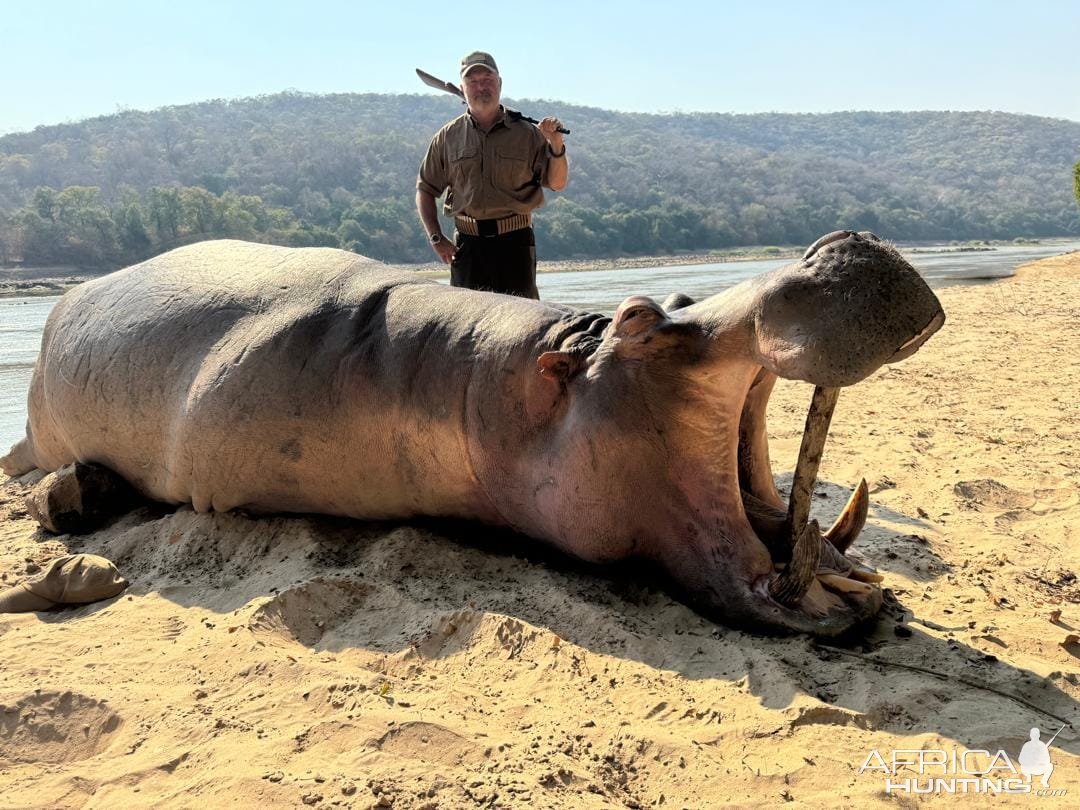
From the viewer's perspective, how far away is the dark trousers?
17.0 feet

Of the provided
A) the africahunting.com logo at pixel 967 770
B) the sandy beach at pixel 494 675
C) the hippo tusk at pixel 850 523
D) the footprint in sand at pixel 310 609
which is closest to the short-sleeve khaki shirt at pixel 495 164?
the sandy beach at pixel 494 675

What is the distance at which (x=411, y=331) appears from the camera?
3.44 m

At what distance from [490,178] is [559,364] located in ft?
7.87

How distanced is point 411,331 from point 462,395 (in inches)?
15.2

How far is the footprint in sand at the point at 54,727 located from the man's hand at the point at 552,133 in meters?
3.51

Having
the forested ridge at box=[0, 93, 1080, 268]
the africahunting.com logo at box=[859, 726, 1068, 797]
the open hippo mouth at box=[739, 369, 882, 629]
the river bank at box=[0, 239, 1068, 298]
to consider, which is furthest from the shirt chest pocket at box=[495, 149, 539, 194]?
the forested ridge at box=[0, 93, 1080, 268]

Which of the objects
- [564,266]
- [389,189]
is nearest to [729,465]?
[564,266]

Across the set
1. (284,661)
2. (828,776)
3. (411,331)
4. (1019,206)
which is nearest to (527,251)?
(411,331)

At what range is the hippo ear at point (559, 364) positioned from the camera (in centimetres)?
295

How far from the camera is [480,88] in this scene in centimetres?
496

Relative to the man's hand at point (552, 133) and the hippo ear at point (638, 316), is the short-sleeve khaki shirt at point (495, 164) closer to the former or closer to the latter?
the man's hand at point (552, 133)

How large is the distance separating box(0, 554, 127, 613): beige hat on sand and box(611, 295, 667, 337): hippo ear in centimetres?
205

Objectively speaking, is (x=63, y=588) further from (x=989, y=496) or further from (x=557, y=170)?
(x=989, y=496)

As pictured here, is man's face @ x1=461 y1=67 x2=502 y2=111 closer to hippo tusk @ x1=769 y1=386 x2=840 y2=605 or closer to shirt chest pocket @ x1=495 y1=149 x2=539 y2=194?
shirt chest pocket @ x1=495 y1=149 x2=539 y2=194
